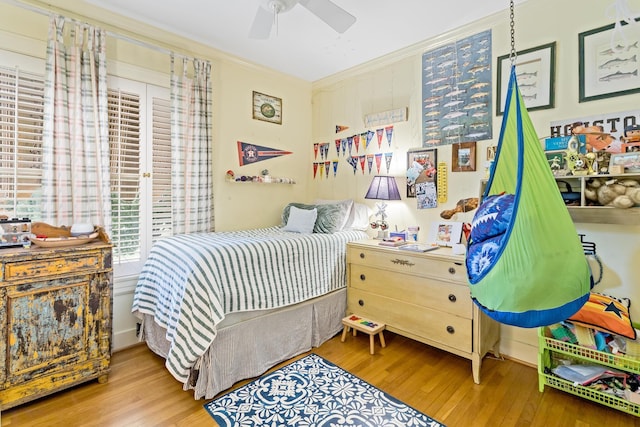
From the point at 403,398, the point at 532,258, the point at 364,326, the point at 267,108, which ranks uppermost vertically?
the point at 267,108

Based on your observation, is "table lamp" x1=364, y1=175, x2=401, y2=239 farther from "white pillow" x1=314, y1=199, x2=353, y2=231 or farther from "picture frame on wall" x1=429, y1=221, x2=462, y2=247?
"picture frame on wall" x1=429, y1=221, x2=462, y2=247

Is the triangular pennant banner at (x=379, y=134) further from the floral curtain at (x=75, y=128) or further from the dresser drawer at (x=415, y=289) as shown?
the floral curtain at (x=75, y=128)

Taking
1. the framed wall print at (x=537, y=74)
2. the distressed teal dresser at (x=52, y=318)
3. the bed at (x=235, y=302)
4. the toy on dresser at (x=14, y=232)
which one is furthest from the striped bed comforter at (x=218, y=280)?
the framed wall print at (x=537, y=74)

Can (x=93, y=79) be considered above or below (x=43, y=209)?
above

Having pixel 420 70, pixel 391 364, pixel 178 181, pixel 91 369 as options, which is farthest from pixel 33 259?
pixel 420 70

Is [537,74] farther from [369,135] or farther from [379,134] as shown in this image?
[369,135]

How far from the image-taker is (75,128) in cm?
229

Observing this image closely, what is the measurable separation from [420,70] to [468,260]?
2.08 meters

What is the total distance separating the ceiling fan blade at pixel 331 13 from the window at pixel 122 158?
5.35ft

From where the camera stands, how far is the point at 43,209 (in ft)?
7.11

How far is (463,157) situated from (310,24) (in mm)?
1731

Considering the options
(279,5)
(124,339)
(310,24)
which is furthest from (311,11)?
(124,339)

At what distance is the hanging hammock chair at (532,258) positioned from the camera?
1.33 metres

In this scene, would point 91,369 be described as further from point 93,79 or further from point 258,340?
point 93,79
